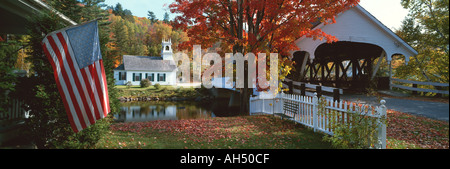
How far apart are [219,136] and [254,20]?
24.3ft

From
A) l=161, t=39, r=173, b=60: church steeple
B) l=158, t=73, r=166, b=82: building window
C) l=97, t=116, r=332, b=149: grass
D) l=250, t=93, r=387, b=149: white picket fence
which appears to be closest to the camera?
l=250, t=93, r=387, b=149: white picket fence

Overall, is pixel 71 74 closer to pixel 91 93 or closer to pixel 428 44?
pixel 91 93

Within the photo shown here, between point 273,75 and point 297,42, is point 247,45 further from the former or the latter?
point 297,42

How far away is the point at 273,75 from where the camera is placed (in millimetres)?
10312

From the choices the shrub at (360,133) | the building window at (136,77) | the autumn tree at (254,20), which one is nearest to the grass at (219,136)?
the shrub at (360,133)

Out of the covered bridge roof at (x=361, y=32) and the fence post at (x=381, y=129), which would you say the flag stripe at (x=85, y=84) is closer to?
the fence post at (x=381, y=129)

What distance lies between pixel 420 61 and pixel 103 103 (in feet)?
61.8

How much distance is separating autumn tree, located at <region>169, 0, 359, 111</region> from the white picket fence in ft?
3.63

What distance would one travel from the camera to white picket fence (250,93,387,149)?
5096mm

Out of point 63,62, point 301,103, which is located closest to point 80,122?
point 63,62

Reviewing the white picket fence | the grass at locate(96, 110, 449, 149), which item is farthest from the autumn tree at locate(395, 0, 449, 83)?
the white picket fence

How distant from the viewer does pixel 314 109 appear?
7.67 m

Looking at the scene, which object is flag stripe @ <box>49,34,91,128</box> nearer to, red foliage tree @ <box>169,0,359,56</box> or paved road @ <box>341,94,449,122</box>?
red foliage tree @ <box>169,0,359,56</box>

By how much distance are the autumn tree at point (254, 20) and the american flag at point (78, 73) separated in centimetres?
705
